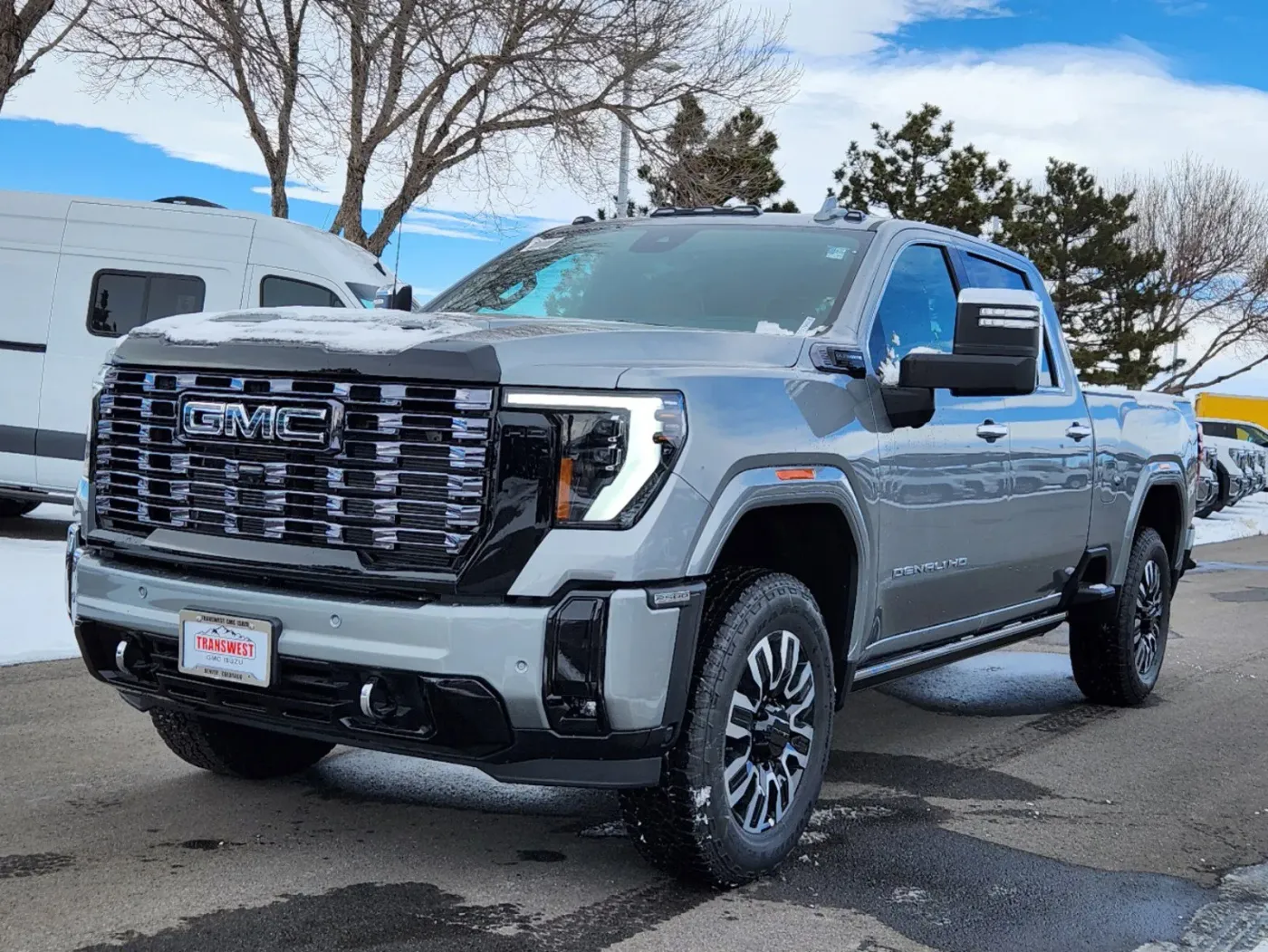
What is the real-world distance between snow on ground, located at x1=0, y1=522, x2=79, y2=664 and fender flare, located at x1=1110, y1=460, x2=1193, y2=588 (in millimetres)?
4645

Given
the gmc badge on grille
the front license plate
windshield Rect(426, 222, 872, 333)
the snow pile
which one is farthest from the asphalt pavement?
the snow pile

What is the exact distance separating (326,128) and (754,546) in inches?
779

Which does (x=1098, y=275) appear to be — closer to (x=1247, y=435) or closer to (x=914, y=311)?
(x=1247, y=435)

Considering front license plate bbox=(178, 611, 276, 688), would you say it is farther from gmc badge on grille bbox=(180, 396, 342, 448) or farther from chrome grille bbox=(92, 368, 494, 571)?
gmc badge on grille bbox=(180, 396, 342, 448)

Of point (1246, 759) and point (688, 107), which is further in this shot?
point (688, 107)

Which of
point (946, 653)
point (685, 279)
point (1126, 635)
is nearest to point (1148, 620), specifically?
point (1126, 635)

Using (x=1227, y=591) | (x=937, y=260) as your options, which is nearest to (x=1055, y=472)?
(x=937, y=260)

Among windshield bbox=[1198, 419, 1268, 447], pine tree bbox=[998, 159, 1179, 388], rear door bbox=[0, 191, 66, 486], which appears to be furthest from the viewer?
pine tree bbox=[998, 159, 1179, 388]

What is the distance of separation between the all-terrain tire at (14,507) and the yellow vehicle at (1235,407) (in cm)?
4993

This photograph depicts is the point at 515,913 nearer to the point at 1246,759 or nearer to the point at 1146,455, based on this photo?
the point at 1246,759

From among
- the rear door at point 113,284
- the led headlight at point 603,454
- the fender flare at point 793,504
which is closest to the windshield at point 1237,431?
the rear door at point 113,284

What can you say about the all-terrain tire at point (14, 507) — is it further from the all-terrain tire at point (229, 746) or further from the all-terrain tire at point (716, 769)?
the all-terrain tire at point (716, 769)

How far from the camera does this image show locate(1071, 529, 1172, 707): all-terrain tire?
672 centimetres

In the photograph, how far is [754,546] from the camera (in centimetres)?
420
